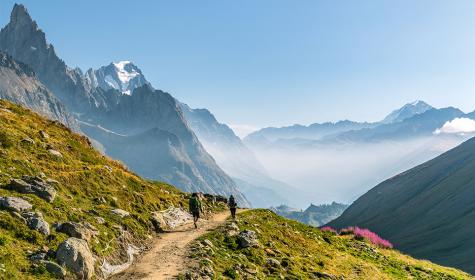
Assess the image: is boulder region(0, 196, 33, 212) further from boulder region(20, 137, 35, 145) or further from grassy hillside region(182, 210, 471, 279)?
boulder region(20, 137, 35, 145)

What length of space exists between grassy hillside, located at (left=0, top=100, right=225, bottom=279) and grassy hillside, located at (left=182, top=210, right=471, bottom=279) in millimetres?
6100

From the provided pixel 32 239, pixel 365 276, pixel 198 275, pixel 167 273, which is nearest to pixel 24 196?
pixel 32 239

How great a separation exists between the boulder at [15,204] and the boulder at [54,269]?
211 inches

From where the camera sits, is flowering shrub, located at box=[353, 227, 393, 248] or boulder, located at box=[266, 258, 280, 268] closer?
boulder, located at box=[266, 258, 280, 268]

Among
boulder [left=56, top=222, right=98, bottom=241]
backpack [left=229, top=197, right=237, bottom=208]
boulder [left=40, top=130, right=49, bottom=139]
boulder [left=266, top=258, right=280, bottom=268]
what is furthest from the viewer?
backpack [left=229, top=197, right=237, bottom=208]

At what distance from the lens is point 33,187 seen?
92.1ft

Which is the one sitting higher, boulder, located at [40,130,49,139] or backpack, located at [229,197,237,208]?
boulder, located at [40,130,49,139]

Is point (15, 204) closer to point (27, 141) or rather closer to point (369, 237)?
point (27, 141)

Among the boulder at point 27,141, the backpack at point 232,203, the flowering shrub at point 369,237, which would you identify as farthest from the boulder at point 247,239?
the flowering shrub at point 369,237

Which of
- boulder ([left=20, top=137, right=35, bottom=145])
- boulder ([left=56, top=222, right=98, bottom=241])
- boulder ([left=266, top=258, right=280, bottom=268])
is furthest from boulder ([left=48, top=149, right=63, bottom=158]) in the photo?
boulder ([left=266, top=258, right=280, bottom=268])

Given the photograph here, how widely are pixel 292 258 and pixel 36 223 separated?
20061 mm

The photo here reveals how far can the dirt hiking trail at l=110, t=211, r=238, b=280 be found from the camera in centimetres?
2461

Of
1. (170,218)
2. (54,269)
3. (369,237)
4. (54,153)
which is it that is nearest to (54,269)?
(54,269)

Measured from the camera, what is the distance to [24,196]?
85.6 feet
